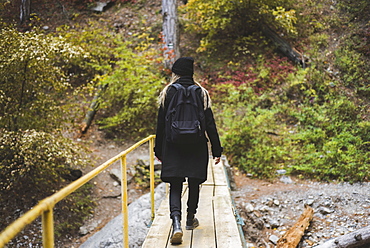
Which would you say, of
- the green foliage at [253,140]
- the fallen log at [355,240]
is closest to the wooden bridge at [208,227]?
the fallen log at [355,240]

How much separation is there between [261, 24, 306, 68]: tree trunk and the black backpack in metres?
8.78

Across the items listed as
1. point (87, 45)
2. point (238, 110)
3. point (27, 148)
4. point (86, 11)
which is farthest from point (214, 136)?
point (86, 11)

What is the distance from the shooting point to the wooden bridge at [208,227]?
10.4 ft

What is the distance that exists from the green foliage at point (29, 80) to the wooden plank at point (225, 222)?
166 inches

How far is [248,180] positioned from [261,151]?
36.7 inches

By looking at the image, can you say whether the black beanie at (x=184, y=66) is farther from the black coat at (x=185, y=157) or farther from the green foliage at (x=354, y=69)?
the green foliage at (x=354, y=69)

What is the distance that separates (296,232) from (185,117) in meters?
3.05

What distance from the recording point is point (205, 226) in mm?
3654

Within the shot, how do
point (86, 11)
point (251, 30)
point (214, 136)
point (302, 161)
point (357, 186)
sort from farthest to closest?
point (86, 11)
point (251, 30)
point (302, 161)
point (357, 186)
point (214, 136)

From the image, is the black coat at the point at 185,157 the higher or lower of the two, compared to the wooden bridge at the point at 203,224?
higher

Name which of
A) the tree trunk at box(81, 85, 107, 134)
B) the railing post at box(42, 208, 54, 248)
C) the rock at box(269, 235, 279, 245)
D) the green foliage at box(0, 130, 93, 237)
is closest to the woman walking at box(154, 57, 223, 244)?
the railing post at box(42, 208, 54, 248)

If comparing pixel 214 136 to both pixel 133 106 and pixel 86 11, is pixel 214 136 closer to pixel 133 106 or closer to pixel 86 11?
pixel 133 106

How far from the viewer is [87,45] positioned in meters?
11.0

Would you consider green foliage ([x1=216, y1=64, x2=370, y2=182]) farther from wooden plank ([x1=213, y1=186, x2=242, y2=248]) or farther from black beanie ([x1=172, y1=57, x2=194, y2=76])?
black beanie ([x1=172, y1=57, x2=194, y2=76])
